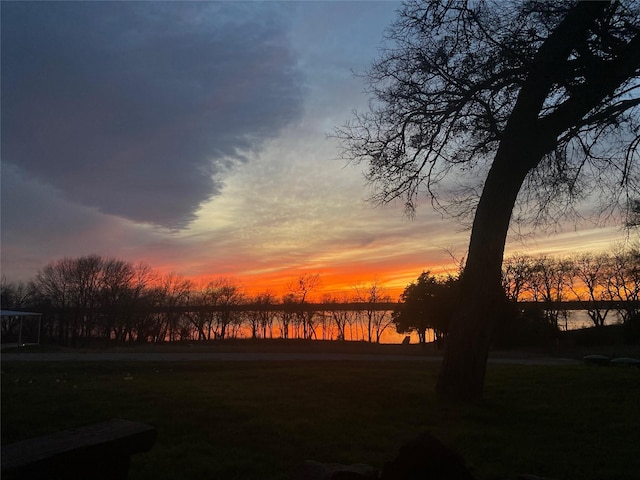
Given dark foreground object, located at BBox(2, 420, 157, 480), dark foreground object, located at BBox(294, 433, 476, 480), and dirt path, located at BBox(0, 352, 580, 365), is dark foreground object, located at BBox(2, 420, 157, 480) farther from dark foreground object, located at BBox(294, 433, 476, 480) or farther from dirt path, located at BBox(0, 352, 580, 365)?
dirt path, located at BBox(0, 352, 580, 365)

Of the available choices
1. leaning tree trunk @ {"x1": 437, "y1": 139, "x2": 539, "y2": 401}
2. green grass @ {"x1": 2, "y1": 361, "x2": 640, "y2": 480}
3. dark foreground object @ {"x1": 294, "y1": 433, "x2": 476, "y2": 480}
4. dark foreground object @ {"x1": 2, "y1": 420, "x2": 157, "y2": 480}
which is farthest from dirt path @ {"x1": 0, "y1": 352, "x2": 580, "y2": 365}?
dark foreground object @ {"x1": 294, "y1": 433, "x2": 476, "y2": 480}

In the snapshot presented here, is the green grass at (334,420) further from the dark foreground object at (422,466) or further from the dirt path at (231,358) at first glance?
the dirt path at (231,358)

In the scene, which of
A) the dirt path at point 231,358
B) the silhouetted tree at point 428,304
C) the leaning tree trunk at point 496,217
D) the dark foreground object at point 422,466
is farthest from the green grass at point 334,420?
the silhouetted tree at point 428,304

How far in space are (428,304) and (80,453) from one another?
3107 cm

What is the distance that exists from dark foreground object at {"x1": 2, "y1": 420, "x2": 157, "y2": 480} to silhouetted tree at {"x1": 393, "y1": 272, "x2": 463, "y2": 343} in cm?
2834

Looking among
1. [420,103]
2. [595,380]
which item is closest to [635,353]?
[595,380]

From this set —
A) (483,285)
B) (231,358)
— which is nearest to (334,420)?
(483,285)

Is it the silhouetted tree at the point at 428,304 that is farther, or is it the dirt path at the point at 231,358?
the silhouetted tree at the point at 428,304

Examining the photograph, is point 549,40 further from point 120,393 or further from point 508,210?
point 120,393

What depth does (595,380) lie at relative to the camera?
12430 millimetres

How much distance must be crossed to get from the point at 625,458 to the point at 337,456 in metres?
3.18

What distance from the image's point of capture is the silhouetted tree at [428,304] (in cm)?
3231

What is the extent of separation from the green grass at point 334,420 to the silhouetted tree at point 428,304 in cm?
1988

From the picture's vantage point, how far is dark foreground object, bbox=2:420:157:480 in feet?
11.2
